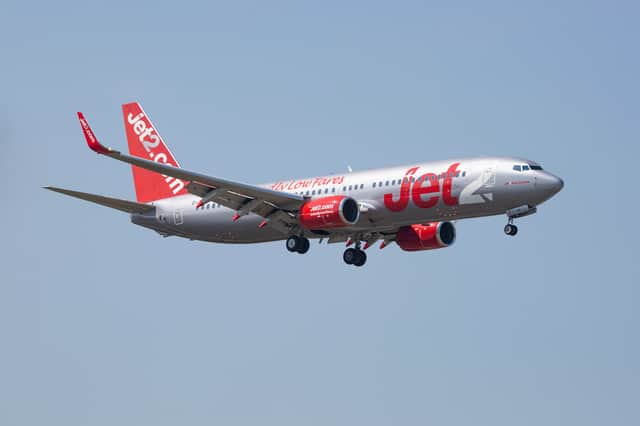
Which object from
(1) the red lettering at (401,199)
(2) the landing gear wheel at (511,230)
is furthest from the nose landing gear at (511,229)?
(1) the red lettering at (401,199)

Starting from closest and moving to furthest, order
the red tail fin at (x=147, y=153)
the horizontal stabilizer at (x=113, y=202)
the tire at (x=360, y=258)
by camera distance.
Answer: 1. the horizontal stabilizer at (x=113, y=202)
2. the tire at (x=360, y=258)
3. the red tail fin at (x=147, y=153)

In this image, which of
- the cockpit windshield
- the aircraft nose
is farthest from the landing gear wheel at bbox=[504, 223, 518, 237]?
the cockpit windshield

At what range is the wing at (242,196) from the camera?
65500 millimetres

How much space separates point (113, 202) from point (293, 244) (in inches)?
413

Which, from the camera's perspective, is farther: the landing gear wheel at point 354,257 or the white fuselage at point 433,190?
the landing gear wheel at point 354,257

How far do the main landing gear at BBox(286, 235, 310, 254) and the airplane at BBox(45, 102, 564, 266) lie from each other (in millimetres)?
52

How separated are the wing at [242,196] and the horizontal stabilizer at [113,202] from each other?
5.29 meters

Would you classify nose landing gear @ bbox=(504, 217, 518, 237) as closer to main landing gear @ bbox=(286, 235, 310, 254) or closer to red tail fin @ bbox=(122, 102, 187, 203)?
main landing gear @ bbox=(286, 235, 310, 254)

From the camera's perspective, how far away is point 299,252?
2749 inches

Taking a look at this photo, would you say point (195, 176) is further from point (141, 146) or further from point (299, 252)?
point (141, 146)

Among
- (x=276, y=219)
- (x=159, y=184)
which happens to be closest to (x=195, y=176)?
(x=276, y=219)

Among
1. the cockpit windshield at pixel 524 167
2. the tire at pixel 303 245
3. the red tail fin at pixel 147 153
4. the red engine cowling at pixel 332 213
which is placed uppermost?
the red tail fin at pixel 147 153

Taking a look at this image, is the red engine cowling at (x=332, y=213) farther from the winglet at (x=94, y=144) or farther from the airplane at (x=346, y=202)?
the winglet at (x=94, y=144)

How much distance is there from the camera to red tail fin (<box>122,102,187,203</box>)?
77062mm
